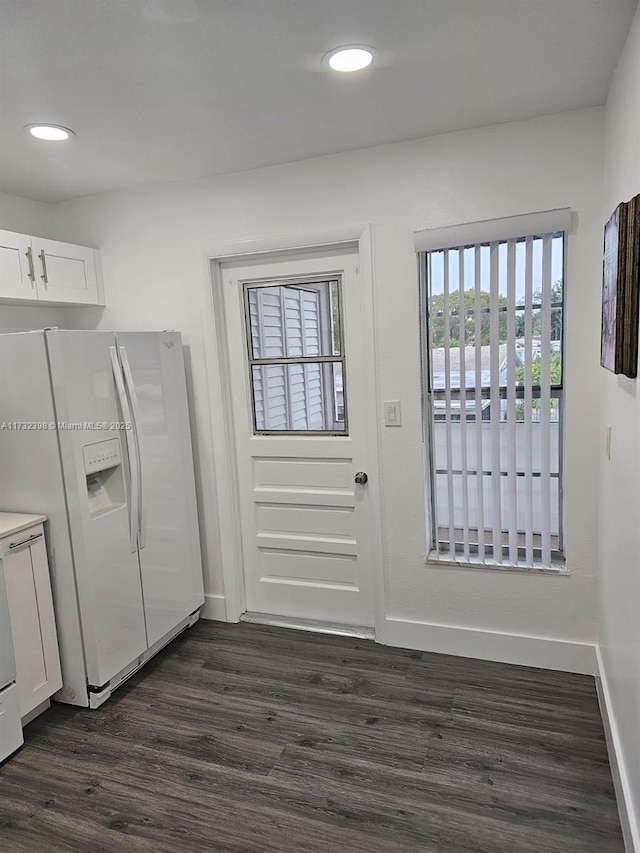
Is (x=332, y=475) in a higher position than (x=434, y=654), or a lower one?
higher

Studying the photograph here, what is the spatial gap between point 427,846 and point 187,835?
31.3 inches

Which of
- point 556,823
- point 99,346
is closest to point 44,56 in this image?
point 99,346

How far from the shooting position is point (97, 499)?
8.80 feet

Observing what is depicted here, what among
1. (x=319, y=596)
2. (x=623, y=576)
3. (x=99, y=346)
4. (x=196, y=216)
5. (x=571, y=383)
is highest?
(x=196, y=216)

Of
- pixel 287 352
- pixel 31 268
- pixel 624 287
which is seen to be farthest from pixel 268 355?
pixel 624 287

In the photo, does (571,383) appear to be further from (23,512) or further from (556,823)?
(23,512)

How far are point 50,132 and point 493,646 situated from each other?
3.07 m

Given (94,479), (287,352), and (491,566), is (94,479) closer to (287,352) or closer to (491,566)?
(287,352)

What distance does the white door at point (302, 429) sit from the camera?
9.95 ft

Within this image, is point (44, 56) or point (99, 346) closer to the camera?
point (44, 56)

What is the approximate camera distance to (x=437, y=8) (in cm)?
162

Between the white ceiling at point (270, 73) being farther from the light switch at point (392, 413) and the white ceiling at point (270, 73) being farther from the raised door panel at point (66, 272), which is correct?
the light switch at point (392, 413)

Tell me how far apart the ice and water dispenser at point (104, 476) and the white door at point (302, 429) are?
77cm

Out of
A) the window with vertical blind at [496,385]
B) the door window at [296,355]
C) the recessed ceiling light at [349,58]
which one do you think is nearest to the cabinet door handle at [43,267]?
the door window at [296,355]
